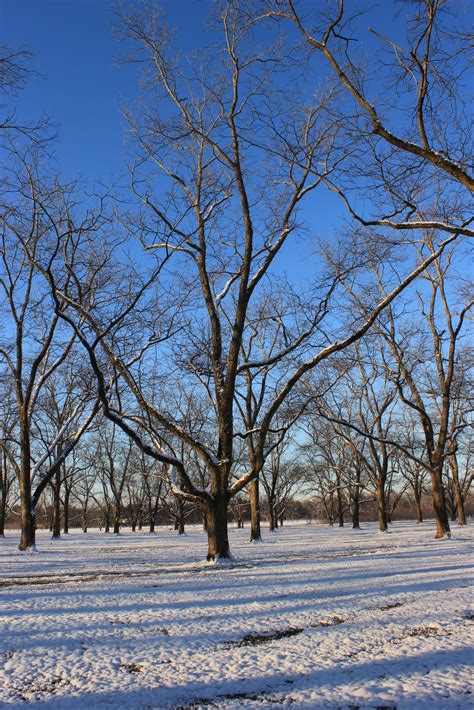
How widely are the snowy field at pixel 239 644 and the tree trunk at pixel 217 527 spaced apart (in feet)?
12.0

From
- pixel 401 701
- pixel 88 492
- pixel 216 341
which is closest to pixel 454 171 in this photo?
pixel 401 701

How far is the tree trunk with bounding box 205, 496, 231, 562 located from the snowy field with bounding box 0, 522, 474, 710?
3.64m

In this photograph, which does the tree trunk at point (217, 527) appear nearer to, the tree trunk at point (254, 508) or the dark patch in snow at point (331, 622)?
the dark patch in snow at point (331, 622)

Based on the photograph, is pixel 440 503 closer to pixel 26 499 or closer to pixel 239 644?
pixel 26 499

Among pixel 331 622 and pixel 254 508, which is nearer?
pixel 331 622

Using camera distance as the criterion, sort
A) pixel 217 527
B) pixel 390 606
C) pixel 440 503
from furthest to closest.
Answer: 1. pixel 440 503
2. pixel 217 527
3. pixel 390 606

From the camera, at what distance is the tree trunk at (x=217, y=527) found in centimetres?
1253

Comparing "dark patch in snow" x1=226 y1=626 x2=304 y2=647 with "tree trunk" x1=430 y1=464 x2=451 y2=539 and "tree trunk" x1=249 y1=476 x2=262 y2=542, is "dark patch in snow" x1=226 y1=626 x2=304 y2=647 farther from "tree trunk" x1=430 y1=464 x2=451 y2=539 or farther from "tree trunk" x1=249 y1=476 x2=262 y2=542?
"tree trunk" x1=249 y1=476 x2=262 y2=542

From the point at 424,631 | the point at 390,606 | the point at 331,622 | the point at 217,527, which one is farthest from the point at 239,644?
the point at 217,527

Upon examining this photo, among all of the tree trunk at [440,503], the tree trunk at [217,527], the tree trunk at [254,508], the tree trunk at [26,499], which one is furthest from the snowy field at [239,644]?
the tree trunk at [254,508]

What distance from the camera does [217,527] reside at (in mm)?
12602

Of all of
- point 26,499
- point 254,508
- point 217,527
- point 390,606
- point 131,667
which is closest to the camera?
point 131,667

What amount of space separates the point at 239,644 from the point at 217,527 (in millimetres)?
8057

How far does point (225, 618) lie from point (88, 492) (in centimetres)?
5690
